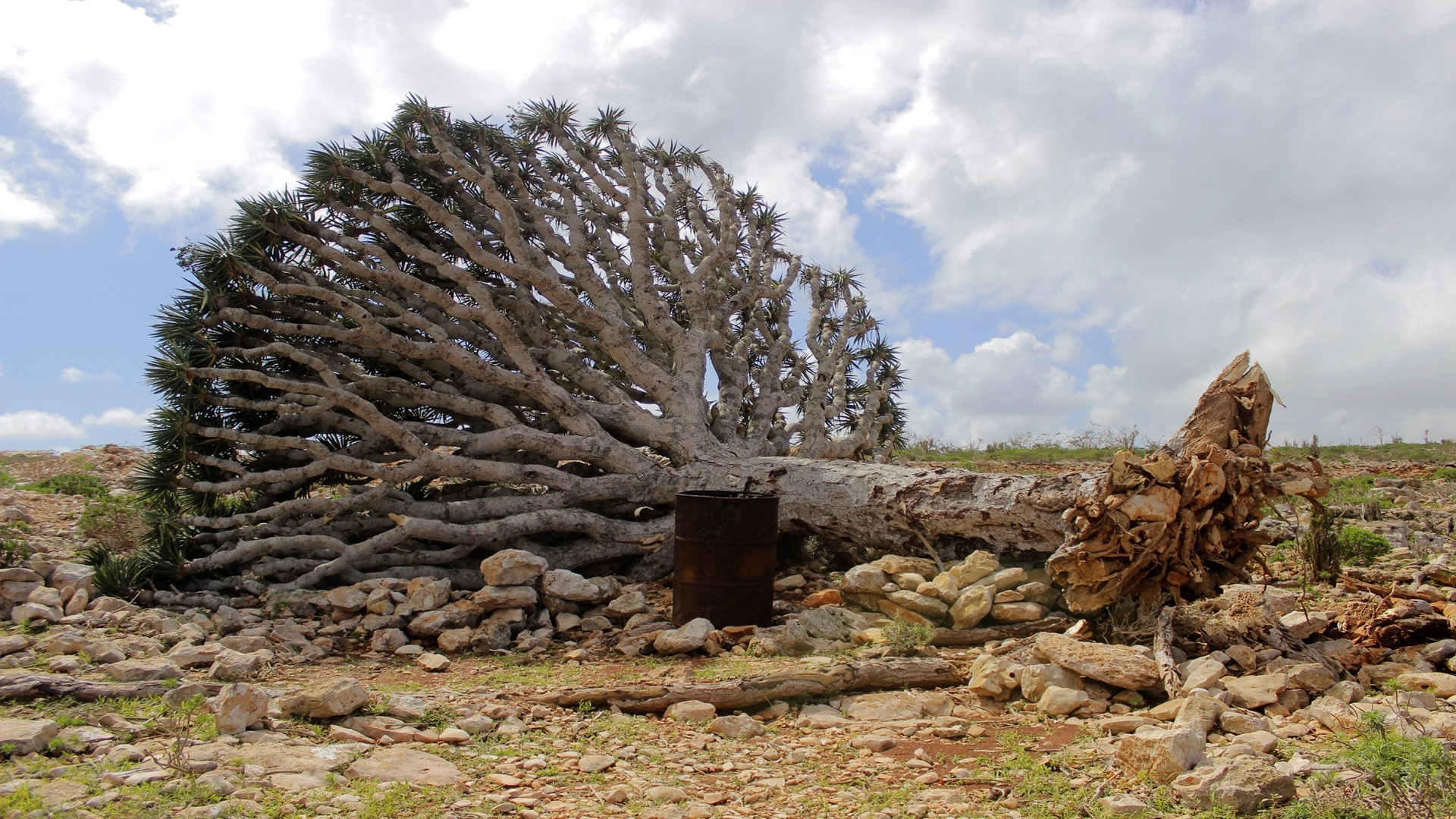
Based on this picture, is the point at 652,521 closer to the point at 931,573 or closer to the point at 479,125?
the point at 931,573

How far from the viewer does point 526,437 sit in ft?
31.1

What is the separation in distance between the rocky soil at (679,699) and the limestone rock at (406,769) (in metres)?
0.02

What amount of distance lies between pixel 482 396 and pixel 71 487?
21.0ft

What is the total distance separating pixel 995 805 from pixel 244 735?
3232mm

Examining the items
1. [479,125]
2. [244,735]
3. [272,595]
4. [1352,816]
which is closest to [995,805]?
[1352,816]

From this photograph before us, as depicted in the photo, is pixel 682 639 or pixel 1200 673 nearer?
pixel 1200 673

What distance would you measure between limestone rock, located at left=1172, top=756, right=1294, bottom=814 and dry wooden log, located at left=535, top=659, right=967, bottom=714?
2.15 metres

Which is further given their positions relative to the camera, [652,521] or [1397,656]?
[652,521]

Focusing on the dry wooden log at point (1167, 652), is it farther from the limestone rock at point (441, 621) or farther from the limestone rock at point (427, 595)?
the limestone rock at point (427, 595)

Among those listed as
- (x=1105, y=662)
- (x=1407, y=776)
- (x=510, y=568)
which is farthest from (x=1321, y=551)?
(x=510, y=568)

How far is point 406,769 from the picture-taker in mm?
4012

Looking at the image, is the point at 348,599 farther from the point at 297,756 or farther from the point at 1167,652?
the point at 1167,652

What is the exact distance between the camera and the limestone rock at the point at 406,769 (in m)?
3.90

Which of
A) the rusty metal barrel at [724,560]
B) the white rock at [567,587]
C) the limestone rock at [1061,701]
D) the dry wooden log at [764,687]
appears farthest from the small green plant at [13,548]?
the limestone rock at [1061,701]
